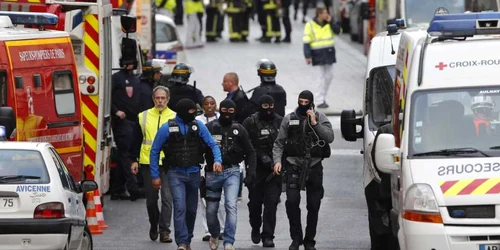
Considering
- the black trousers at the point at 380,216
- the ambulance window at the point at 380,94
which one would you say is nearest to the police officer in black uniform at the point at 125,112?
the ambulance window at the point at 380,94

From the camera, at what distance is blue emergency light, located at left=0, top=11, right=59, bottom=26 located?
600 inches

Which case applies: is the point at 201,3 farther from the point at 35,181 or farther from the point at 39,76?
the point at 35,181

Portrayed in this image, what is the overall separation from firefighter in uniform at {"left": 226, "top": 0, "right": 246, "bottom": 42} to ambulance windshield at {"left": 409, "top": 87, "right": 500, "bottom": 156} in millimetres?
27773

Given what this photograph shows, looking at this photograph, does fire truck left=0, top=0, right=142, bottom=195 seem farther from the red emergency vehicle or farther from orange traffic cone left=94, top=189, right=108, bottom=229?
orange traffic cone left=94, top=189, right=108, bottom=229

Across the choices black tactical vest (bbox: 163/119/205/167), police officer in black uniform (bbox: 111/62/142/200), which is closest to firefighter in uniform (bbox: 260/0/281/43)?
police officer in black uniform (bbox: 111/62/142/200)

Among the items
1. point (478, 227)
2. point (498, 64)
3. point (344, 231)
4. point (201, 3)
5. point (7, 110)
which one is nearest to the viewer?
point (478, 227)

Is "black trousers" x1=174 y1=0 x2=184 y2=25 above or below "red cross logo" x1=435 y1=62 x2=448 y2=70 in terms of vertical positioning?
below

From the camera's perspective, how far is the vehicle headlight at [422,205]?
10875 millimetres

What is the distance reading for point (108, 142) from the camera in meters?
18.0

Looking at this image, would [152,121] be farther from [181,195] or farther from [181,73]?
[181,73]

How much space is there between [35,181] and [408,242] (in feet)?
10.3

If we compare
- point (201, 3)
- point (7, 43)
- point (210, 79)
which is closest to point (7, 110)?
point (7, 43)

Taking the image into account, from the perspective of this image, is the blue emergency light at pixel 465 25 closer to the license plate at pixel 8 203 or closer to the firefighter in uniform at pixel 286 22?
the license plate at pixel 8 203

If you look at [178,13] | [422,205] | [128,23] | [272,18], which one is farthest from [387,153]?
[178,13]
